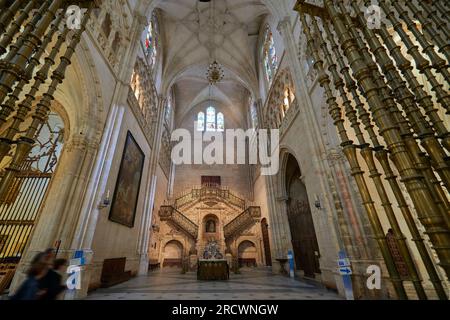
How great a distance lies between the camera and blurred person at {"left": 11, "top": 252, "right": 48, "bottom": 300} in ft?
6.59

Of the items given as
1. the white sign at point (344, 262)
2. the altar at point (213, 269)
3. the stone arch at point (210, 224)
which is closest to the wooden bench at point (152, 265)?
the stone arch at point (210, 224)

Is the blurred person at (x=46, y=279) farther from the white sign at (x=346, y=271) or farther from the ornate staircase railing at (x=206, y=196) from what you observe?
the ornate staircase railing at (x=206, y=196)

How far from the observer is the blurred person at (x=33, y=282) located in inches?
79.1

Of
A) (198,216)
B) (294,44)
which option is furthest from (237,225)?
(294,44)

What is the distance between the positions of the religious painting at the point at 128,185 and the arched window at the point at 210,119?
12014mm

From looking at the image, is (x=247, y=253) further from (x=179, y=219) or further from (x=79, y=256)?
(x=79, y=256)

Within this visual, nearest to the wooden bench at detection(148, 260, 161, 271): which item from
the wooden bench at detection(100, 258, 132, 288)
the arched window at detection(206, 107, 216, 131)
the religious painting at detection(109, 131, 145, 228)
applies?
the wooden bench at detection(100, 258, 132, 288)

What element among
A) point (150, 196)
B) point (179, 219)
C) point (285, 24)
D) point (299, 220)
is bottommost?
point (299, 220)

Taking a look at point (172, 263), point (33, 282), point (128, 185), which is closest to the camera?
point (33, 282)

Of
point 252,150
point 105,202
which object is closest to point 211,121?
point 252,150

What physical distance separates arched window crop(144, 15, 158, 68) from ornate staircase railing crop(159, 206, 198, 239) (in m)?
9.50

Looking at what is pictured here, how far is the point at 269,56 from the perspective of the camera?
12.1m

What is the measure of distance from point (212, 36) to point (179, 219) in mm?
13589
